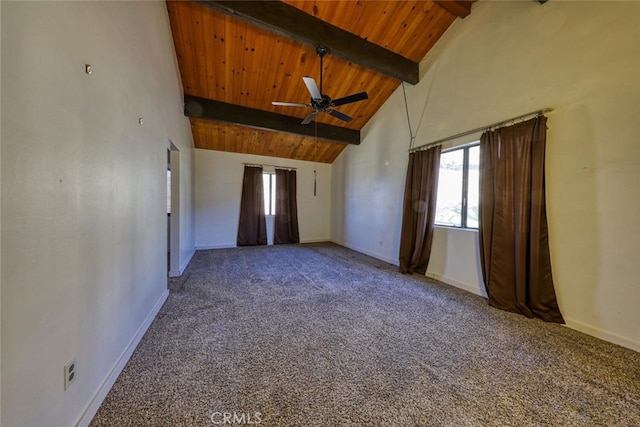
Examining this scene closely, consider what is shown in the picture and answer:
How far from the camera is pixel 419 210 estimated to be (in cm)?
386

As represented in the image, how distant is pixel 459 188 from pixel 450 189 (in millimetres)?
151

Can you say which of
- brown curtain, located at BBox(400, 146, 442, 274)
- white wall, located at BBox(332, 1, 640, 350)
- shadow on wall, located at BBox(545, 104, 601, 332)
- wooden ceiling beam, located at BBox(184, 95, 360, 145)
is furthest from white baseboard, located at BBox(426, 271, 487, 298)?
wooden ceiling beam, located at BBox(184, 95, 360, 145)

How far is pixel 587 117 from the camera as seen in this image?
2186 mm

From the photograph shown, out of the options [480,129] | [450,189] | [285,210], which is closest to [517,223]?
[450,189]

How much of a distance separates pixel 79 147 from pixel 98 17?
2.69 feet

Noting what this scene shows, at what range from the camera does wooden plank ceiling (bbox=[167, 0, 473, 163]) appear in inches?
120

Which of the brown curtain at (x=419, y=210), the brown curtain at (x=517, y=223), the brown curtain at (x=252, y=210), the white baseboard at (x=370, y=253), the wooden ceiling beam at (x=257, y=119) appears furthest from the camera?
the brown curtain at (x=252, y=210)

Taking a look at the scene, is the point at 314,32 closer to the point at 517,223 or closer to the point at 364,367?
the point at 517,223

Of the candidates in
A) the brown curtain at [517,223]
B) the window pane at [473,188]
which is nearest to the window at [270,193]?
the window pane at [473,188]

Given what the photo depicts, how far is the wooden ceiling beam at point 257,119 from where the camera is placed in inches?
166

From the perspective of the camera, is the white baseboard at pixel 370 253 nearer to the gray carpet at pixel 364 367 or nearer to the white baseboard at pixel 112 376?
the gray carpet at pixel 364 367

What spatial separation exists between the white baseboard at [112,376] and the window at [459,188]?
394cm

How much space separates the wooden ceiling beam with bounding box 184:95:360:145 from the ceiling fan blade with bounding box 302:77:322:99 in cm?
196

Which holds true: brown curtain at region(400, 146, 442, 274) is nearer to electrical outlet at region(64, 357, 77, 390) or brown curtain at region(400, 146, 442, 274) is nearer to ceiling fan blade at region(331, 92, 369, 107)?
ceiling fan blade at region(331, 92, 369, 107)
